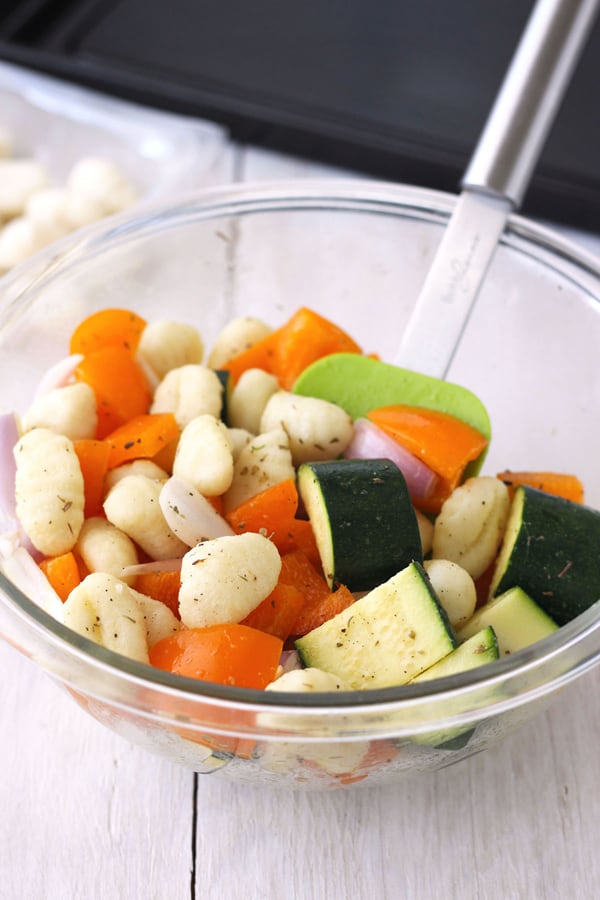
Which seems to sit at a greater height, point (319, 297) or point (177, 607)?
point (319, 297)

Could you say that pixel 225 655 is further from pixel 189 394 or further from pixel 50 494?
pixel 189 394

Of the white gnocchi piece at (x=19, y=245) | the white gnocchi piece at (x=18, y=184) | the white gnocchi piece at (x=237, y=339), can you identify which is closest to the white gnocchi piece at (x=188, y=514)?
the white gnocchi piece at (x=237, y=339)


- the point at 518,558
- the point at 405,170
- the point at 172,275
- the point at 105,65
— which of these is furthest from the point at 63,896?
the point at 105,65

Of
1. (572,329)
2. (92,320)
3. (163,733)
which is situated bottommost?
(163,733)

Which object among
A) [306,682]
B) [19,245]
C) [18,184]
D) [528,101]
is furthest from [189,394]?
[18,184]

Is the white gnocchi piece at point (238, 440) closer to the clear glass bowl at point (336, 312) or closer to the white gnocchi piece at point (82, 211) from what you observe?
the clear glass bowl at point (336, 312)

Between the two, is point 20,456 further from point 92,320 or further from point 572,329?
point 572,329
